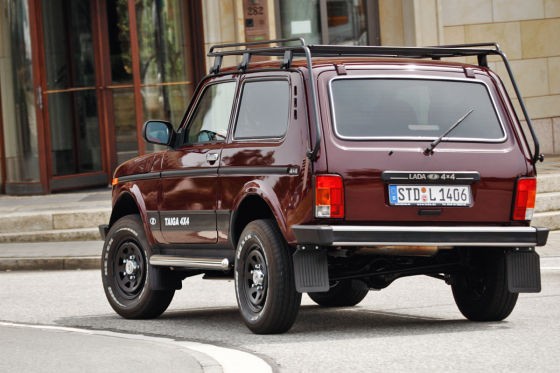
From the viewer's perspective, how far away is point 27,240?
1845cm

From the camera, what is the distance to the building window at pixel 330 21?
23.1m

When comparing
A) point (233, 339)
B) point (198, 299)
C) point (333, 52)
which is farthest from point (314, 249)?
point (198, 299)

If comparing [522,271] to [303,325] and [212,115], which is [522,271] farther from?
[212,115]

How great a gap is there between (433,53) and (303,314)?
2.30 metres

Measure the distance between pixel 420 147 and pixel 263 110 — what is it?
1182mm

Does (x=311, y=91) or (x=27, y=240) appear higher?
(x=311, y=91)

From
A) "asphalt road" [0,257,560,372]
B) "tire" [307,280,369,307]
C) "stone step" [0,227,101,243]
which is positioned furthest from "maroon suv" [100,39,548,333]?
"stone step" [0,227,101,243]

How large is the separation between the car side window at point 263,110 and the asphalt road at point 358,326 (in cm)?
136

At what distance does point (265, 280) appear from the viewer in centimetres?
980

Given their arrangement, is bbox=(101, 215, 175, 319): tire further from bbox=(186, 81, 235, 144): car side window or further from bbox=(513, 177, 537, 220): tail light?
bbox=(513, 177, 537, 220): tail light

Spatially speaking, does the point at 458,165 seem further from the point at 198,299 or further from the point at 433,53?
the point at 198,299

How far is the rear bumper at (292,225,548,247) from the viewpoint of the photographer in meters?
9.39

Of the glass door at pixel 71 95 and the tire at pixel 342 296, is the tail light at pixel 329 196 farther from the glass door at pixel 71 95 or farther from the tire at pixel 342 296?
the glass door at pixel 71 95

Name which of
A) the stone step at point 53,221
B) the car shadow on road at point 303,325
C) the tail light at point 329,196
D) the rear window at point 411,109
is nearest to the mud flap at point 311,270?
the tail light at point 329,196
